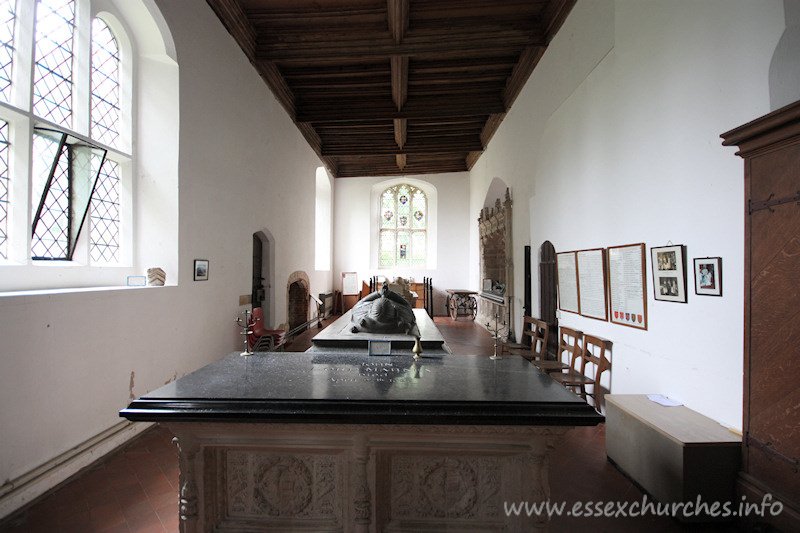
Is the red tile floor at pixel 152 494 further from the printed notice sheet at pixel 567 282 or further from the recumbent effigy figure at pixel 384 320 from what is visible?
the recumbent effigy figure at pixel 384 320

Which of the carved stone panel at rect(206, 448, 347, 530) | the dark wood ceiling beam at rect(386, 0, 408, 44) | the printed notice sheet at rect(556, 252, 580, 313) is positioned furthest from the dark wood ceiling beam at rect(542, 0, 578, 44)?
the carved stone panel at rect(206, 448, 347, 530)

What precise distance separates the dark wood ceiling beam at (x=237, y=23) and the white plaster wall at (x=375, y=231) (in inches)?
281

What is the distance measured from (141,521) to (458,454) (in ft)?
6.57

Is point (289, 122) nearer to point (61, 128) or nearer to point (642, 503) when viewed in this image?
point (61, 128)

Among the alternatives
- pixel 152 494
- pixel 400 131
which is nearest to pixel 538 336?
pixel 152 494

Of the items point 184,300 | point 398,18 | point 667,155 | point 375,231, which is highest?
point 398,18

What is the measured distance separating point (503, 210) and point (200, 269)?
6.20 m

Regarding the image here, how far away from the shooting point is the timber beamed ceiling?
5.49 m

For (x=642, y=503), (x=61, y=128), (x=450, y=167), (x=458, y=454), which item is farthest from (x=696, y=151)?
(x=450, y=167)

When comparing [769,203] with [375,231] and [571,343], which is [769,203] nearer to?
[571,343]

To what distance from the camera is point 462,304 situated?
11.6 meters

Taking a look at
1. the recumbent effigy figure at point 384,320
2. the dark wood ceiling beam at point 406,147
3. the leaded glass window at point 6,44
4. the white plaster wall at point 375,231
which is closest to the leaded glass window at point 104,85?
the leaded glass window at point 6,44

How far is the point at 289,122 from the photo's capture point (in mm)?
7996

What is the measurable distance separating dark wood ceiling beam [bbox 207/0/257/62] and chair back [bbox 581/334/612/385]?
6.32 meters
